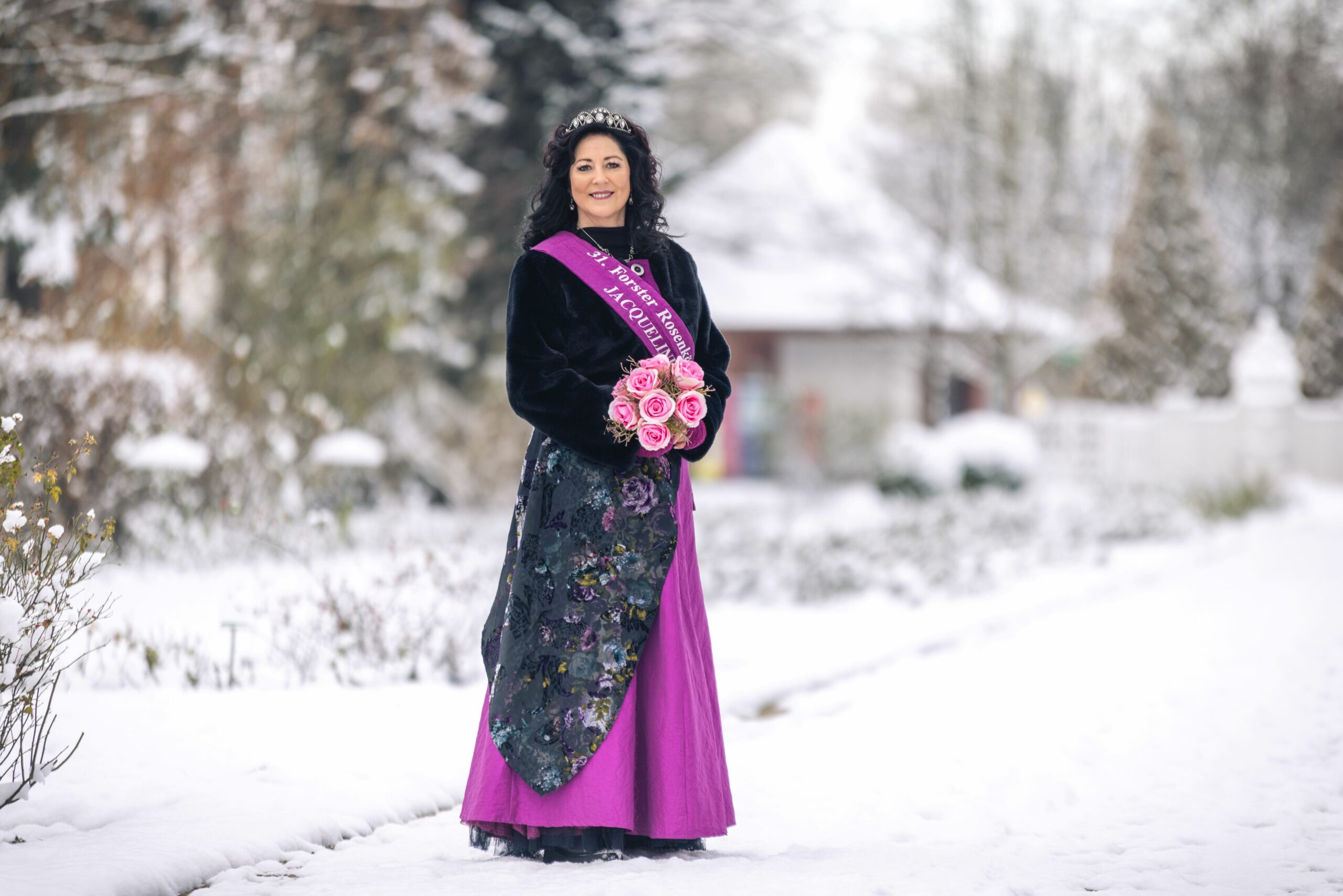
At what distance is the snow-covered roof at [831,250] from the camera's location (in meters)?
18.4

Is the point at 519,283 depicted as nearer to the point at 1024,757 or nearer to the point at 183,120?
the point at 1024,757

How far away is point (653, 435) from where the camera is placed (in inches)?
139

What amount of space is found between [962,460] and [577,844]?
1388cm

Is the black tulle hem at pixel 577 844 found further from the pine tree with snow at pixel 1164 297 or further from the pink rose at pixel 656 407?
the pine tree with snow at pixel 1164 297

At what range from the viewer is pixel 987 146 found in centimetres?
1897

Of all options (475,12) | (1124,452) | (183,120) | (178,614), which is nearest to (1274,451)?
(1124,452)

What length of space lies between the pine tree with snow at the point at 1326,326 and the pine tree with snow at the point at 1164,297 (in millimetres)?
2484

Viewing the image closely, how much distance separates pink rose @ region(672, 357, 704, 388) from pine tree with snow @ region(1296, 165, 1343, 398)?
72.0 feet

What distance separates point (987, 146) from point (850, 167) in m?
1.98

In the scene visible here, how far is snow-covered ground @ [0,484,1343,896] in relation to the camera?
3.51 m

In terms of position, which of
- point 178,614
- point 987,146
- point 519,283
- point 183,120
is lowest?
point 178,614

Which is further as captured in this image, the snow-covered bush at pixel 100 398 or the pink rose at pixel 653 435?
the snow-covered bush at pixel 100 398

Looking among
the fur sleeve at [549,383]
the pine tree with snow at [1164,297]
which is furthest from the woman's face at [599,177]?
the pine tree with snow at [1164,297]

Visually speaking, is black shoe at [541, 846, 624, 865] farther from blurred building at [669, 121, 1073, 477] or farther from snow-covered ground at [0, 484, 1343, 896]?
blurred building at [669, 121, 1073, 477]
